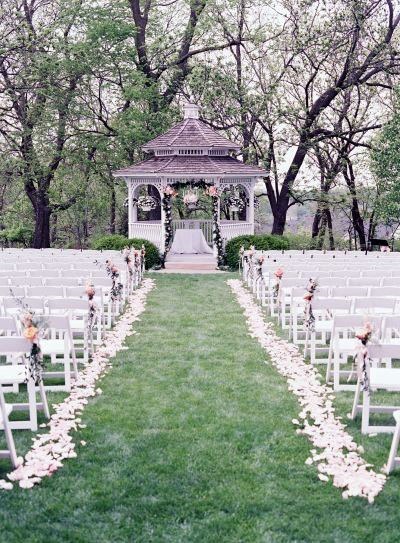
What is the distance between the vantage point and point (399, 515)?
478 cm

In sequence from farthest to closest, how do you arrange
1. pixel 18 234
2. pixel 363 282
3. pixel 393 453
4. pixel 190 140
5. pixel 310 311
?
pixel 18 234
pixel 190 140
pixel 363 282
pixel 310 311
pixel 393 453

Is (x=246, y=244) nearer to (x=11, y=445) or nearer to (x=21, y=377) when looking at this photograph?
(x=21, y=377)

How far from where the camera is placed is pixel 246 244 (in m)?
22.8

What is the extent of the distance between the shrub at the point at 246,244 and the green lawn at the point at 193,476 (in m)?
14.0

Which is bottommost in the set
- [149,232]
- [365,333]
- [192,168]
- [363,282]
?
[365,333]

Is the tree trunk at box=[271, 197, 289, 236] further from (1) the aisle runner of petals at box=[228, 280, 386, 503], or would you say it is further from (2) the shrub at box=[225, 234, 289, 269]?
(1) the aisle runner of petals at box=[228, 280, 386, 503]

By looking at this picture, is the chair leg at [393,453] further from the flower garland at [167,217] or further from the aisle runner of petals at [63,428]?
the flower garland at [167,217]

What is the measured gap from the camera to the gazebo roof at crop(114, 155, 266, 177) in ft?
76.2

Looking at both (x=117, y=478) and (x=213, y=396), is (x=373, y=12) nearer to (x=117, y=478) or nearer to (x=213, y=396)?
(x=213, y=396)

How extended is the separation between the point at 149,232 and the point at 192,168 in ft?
8.99

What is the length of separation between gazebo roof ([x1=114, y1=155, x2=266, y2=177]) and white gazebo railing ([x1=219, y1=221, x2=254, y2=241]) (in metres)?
1.83

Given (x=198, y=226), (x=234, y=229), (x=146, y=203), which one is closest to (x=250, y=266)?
(x=234, y=229)

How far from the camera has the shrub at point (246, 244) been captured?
22789 mm

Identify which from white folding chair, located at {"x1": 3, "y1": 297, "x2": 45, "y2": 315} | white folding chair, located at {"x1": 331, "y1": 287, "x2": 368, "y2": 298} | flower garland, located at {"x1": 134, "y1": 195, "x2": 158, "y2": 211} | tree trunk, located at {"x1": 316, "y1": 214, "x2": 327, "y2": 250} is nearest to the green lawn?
white folding chair, located at {"x1": 3, "y1": 297, "x2": 45, "y2": 315}
